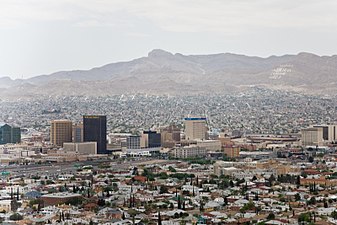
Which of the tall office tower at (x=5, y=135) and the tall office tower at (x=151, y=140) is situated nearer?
the tall office tower at (x=5, y=135)

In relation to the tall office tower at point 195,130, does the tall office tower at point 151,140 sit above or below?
below

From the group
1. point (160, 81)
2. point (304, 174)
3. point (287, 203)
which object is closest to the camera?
point (287, 203)

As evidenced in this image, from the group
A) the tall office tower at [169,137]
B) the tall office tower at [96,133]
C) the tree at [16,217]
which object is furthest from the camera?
the tall office tower at [169,137]

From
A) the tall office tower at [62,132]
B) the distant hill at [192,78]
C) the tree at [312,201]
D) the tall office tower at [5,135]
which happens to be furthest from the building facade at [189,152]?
the distant hill at [192,78]

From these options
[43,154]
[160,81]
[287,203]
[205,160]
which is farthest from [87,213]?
[160,81]

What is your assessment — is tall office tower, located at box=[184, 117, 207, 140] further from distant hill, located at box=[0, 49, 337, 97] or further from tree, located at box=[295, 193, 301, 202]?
distant hill, located at box=[0, 49, 337, 97]

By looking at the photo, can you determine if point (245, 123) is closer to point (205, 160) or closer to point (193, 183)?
point (205, 160)

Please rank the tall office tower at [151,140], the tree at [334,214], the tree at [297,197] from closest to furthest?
the tree at [334,214] → the tree at [297,197] → the tall office tower at [151,140]

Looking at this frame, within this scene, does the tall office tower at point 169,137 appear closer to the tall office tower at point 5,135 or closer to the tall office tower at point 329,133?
the tall office tower at point 5,135
